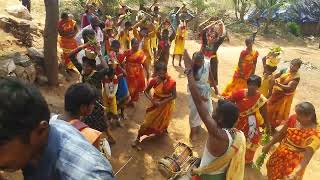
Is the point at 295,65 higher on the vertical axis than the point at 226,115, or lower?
lower

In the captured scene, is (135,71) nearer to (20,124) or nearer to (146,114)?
(146,114)

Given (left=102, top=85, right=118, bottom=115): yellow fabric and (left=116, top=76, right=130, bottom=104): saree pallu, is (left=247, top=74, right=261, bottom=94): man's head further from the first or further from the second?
(left=116, top=76, right=130, bottom=104): saree pallu

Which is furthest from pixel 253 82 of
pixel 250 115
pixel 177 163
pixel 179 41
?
pixel 179 41

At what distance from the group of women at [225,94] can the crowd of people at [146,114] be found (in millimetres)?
15

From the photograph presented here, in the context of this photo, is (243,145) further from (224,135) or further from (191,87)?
(191,87)

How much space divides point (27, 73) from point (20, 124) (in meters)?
6.29

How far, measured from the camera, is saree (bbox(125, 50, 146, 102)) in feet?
25.0

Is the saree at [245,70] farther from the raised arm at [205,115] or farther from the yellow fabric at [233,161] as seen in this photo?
the raised arm at [205,115]

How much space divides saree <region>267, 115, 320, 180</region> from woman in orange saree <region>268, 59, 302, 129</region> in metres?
2.44

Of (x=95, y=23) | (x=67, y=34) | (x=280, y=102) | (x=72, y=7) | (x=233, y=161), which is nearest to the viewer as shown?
(x=233, y=161)

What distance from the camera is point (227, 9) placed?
20.3 metres

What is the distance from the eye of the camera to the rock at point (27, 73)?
7120 millimetres

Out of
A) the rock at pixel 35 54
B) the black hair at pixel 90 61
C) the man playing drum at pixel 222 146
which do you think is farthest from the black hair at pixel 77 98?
the rock at pixel 35 54

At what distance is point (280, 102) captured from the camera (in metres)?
7.26
